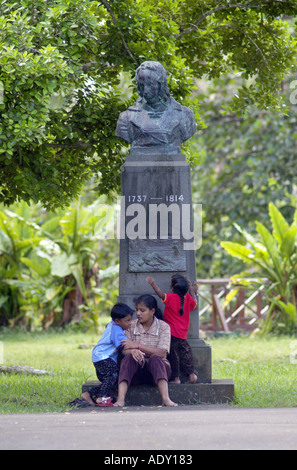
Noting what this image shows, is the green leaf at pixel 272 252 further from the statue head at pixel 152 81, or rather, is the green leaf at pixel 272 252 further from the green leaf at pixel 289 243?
the statue head at pixel 152 81

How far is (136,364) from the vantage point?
7277 mm

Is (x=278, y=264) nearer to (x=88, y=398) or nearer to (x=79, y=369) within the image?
(x=79, y=369)

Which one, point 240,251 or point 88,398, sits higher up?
point 240,251

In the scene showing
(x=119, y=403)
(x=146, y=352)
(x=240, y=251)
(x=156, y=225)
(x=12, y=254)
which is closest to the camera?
(x=119, y=403)

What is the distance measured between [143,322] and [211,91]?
13.5 meters

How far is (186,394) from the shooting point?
24.4 ft

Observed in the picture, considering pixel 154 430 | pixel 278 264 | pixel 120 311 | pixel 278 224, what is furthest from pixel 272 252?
pixel 154 430

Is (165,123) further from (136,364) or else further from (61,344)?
(61,344)

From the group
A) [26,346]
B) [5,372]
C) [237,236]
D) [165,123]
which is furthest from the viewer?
[237,236]

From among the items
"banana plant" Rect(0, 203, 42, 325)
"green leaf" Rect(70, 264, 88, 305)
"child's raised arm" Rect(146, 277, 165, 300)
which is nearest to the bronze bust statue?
"child's raised arm" Rect(146, 277, 165, 300)

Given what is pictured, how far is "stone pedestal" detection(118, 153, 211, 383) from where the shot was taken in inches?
312

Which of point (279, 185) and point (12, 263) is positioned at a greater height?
point (279, 185)

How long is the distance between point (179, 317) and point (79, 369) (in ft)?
11.8
